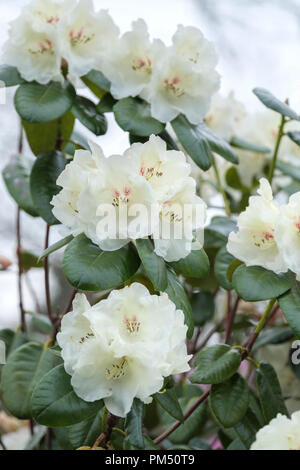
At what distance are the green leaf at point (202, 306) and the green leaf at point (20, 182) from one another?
0.45 m

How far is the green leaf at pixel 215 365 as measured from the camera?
856mm

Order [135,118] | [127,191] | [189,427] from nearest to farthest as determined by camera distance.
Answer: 1. [127,191]
2. [135,118]
3. [189,427]

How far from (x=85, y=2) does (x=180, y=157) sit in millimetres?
393

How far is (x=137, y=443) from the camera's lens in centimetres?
73

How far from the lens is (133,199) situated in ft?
2.59

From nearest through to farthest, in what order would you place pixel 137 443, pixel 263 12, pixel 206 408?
pixel 137 443
pixel 206 408
pixel 263 12

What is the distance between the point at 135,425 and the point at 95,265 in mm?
194

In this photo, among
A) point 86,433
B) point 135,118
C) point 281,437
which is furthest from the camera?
point 135,118

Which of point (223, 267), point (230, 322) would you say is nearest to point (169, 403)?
point (223, 267)

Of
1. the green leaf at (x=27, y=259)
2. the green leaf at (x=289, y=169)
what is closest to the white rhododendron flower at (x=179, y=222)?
the green leaf at (x=289, y=169)

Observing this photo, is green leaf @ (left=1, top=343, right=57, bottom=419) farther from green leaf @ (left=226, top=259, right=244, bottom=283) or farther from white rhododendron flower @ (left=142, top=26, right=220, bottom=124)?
white rhododendron flower @ (left=142, top=26, right=220, bottom=124)

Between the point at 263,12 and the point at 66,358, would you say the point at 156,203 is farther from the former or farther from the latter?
the point at 263,12

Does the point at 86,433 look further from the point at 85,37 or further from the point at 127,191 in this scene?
the point at 85,37
